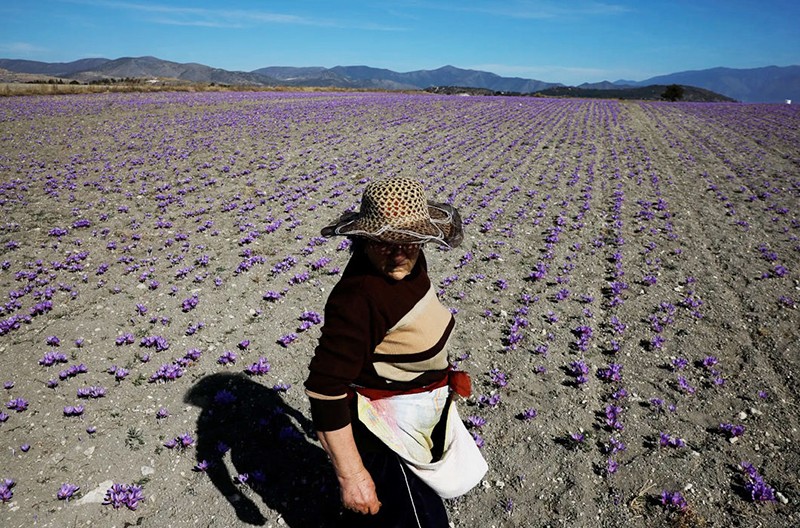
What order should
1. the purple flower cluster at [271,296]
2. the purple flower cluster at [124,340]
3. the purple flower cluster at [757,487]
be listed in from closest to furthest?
the purple flower cluster at [757,487]
the purple flower cluster at [124,340]
the purple flower cluster at [271,296]

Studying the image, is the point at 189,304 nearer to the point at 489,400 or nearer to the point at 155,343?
the point at 155,343

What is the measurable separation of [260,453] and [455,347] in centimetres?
384

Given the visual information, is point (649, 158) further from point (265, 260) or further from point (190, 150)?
point (190, 150)

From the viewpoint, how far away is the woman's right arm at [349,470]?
2.76 m

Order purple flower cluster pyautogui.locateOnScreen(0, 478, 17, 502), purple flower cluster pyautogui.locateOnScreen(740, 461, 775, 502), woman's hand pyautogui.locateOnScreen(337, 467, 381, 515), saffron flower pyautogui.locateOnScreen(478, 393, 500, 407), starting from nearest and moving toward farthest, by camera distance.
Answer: woman's hand pyautogui.locateOnScreen(337, 467, 381, 515), purple flower cluster pyautogui.locateOnScreen(0, 478, 17, 502), purple flower cluster pyautogui.locateOnScreen(740, 461, 775, 502), saffron flower pyautogui.locateOnScreen(478, 393, 500, 407)

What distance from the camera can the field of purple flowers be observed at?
5.02 meters

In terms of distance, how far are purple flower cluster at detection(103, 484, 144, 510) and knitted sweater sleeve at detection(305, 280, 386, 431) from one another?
352cm

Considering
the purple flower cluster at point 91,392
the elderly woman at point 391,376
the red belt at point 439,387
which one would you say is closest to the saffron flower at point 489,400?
the elderly woman at point 391,376

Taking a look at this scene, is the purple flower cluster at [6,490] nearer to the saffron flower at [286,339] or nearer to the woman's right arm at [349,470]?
the saffron flower at [286,339]

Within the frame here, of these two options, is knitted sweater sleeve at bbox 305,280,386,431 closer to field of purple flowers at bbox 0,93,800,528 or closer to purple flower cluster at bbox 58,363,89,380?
field of purple flowers at bbox 0,93,800,528

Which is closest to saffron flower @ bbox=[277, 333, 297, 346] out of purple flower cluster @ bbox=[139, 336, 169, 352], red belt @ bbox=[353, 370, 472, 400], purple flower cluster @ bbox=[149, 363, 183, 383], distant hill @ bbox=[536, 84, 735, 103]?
purple flower cluster @ bbox=[149, 363, 183, 383]

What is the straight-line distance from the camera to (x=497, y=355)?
25.3ft

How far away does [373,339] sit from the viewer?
2.83m

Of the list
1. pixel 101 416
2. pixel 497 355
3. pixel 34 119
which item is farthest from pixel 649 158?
pixel 34 119
